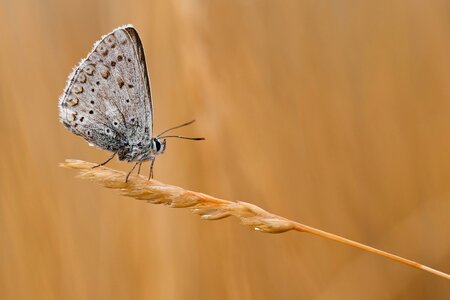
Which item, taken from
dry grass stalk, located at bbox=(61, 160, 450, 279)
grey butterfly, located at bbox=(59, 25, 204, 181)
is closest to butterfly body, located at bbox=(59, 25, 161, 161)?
grey butterfly, located at bbox=(59, 25, 204, 181)

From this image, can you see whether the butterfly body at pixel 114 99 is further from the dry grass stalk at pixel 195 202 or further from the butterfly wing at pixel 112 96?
the dry grass stalk at pixel 195 202

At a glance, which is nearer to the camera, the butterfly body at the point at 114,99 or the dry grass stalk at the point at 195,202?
the dry grass stalk at the point at 195,202

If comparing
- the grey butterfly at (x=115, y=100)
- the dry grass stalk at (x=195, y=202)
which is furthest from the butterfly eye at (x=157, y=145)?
the dry grass stalk at (x=195, y=202)

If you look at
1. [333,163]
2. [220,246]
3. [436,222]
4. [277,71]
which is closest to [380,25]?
[277,71]

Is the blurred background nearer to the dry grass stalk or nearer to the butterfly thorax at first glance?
the butterfly thorax

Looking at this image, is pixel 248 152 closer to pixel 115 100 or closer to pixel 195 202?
pixel 115 100

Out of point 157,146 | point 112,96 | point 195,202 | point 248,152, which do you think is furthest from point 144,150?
point 195,202
